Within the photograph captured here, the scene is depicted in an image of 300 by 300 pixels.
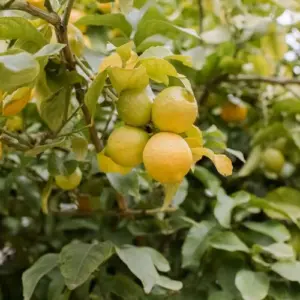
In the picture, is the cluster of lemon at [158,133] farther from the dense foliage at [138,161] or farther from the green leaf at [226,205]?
the green leaf at [226,205]

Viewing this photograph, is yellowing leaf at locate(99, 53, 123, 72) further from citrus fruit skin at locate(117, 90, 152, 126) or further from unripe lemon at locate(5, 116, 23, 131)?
unripe lemon at locate(5, 116, 23, 131)

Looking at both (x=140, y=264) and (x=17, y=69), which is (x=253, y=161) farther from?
(x=17, y=69)

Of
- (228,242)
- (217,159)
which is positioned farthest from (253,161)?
(217,159)

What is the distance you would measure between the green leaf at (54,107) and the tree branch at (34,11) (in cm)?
9

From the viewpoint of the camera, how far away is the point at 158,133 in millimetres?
450

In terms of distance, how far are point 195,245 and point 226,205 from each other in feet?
0.23

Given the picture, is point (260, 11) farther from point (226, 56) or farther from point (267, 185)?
point (267, 185)

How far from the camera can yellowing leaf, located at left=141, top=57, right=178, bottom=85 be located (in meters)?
0.46

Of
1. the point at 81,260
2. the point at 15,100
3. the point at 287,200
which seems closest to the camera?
the point at 15,100

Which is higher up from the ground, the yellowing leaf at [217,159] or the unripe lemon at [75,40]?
the unripe lemon at [75,40]

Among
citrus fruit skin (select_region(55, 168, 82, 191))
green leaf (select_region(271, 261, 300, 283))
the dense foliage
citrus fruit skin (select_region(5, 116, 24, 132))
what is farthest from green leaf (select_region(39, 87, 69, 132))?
green leaf (select_region(271, 261, 300, 283))

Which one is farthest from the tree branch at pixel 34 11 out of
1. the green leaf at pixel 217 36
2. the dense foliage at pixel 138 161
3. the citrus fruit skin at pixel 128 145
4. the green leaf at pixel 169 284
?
the green leaf at pixel 217 36

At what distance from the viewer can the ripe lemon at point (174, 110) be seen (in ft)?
1.45

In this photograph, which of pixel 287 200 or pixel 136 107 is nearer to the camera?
pixel 136 107
